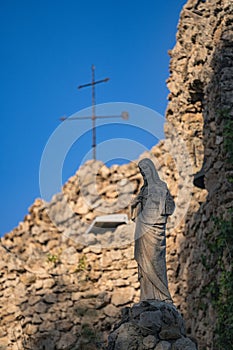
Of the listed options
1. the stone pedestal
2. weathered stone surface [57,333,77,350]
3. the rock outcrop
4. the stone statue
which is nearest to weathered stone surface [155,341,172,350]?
the stone pedestal

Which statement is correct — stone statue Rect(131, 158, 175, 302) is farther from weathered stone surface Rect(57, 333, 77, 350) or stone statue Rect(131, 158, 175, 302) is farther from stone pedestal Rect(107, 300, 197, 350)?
weathered stone surface Rect(57, 333, 77, 350)

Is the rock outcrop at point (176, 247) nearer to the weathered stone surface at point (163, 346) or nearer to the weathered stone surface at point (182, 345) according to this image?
the weathered stone surface at point (182, 345)

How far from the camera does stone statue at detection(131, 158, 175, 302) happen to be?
7617 mm

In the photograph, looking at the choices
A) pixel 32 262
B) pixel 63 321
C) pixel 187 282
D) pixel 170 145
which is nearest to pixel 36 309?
pixel 63 321

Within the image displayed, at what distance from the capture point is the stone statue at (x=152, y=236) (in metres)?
7.62

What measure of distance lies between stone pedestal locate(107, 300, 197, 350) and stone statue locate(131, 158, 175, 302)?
1.14 feet

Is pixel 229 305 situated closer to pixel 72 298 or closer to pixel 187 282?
pixel 187 282

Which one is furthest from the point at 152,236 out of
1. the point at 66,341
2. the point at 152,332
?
the point at 66,341

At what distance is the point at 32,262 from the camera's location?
14781 millimetres

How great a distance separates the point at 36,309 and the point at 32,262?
1.99 meters

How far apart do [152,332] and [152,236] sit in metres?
1.09

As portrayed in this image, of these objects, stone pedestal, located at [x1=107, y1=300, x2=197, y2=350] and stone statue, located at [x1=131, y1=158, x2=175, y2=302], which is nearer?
stone pedestal, located at [x1=107, y1=300, x2=197, y2=350]

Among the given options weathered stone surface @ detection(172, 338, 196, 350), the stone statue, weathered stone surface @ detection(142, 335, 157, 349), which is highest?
the stone statue

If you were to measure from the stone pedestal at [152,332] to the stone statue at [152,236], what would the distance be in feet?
1.14
